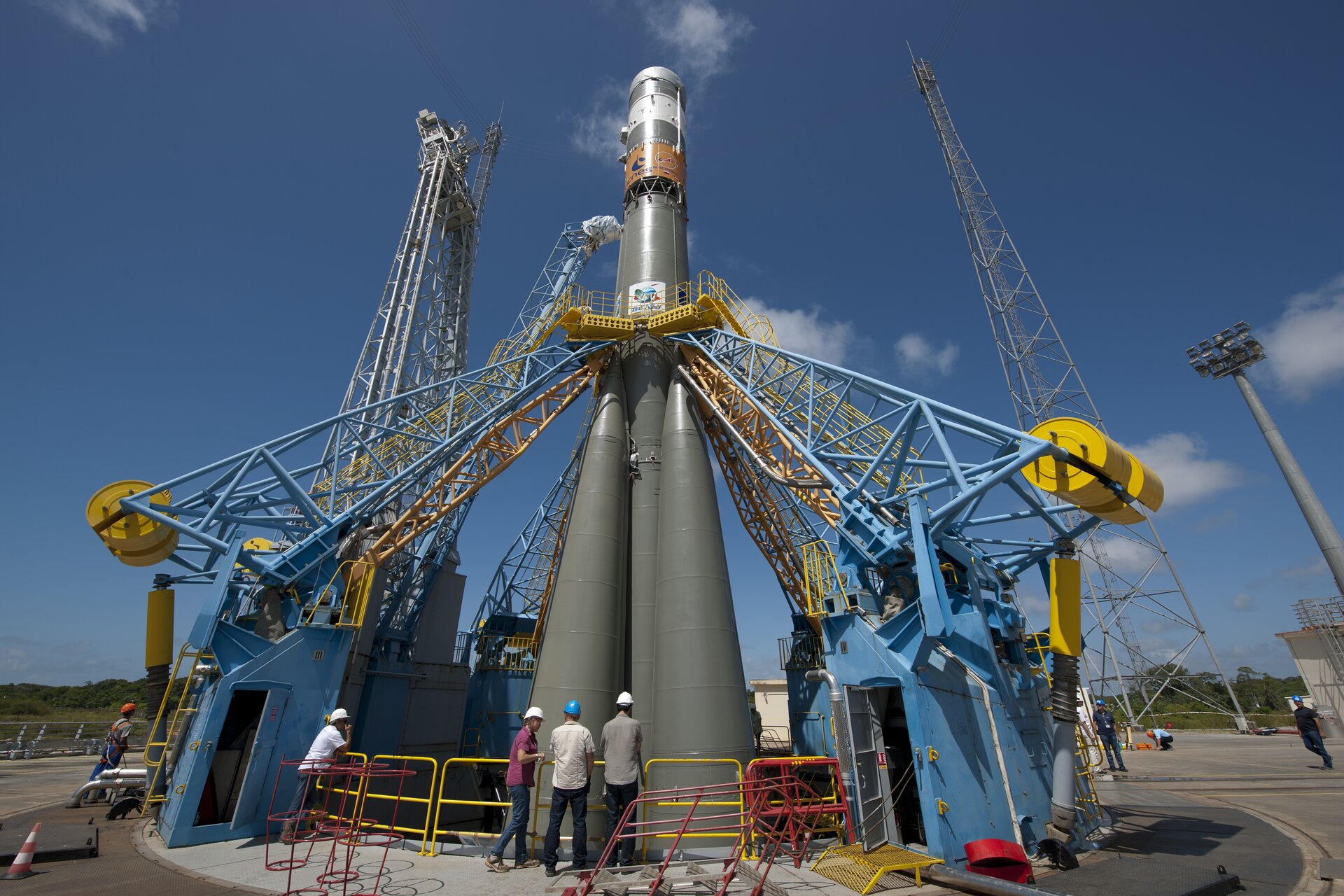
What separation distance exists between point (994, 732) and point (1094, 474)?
14.8 ft

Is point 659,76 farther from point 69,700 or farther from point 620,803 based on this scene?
point 69,700

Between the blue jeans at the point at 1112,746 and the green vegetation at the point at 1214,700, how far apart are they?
1475 centimetres

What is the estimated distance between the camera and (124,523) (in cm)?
1305

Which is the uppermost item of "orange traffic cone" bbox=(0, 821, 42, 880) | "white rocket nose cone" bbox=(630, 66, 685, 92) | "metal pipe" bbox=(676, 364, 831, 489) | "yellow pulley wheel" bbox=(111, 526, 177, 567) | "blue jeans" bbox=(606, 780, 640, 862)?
"white rocket nose cone" bbox=(630, 66, 685, 92)

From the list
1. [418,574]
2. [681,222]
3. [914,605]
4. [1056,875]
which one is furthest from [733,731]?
[681,222]

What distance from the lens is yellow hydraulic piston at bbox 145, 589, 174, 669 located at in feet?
43.1

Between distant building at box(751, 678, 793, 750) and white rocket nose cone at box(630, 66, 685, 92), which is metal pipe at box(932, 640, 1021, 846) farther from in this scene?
distant building at box(751, 678, 793, 750)

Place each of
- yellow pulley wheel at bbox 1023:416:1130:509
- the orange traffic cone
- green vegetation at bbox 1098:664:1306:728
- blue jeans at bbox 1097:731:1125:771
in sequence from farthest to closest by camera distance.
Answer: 1. green vegetation at bbox 1098:664:1306:728
2. blue jeans at bbox 1097:731:1125:771
3. yellow pulley wheel at bbox 1023:416:1130:509
4. the orange traffic cone

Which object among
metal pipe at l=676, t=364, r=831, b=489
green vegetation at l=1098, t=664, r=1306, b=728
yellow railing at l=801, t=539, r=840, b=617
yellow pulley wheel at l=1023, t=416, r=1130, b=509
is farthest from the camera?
green vegetation at l=1098, t=664, r=1306, b=728

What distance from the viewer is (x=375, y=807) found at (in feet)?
51.0

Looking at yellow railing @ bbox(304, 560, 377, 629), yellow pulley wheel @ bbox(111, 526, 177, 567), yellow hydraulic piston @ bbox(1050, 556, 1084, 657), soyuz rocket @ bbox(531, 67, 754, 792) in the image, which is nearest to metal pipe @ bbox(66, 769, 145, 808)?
yellow pulley wheel @ bbox(111, 526, 177, 567)

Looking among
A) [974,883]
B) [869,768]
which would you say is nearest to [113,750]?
[869,768]

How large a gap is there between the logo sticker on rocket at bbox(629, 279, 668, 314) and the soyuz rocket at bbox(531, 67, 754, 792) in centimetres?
3

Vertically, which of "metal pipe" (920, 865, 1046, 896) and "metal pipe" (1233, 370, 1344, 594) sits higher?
"metal pipe" (1233, 370, 1344, 594)
